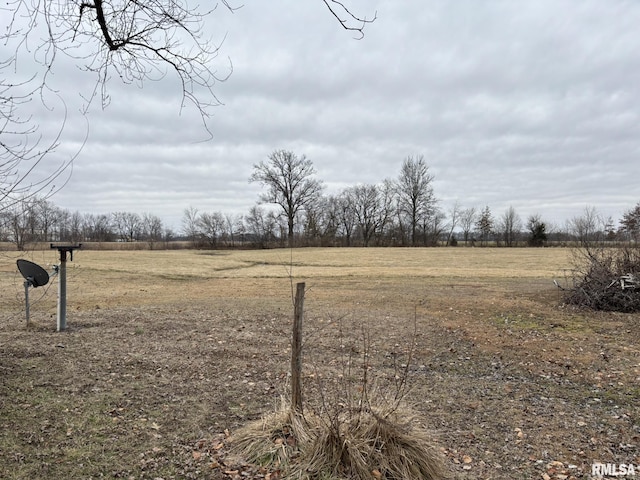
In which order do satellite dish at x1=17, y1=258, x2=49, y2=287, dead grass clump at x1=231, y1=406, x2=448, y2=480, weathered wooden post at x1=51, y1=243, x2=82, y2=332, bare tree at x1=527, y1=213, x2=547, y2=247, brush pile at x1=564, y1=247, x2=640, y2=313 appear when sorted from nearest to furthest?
dead grass clump at x1=231, y1=406, x2=448, y2=480, satellite dish at x1=17, y1=258, x2=49, y2=287, weathered wooden post at x1=51, y1=243, x2=82, y2=332, brush pile at x1=564, y1=247, x2=640, y2=313, bare tree at x1=527, y1=213, x2=547, y2=247

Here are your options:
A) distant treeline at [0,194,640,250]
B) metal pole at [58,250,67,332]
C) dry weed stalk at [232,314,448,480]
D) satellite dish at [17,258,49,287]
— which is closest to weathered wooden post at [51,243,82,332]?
metal pole at [58,250,67,332]

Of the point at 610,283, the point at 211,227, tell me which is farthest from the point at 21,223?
the point at 211,227

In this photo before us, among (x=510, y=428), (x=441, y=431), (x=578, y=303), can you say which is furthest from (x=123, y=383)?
(x=578, y=303)

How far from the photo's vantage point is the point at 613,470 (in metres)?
3.41

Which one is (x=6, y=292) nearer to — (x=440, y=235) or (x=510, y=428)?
(x=510, y=428)

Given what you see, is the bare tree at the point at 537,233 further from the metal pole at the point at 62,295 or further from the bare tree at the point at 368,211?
the metal pole at the point at 62,295

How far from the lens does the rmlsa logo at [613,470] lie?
11.0ft

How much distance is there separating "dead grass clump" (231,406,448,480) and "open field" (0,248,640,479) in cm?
27

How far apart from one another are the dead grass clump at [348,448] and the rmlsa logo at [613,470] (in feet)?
4.50

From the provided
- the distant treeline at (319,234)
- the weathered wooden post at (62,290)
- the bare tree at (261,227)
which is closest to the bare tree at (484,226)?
the distant treeline at (319,234)

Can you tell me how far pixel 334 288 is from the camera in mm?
15797

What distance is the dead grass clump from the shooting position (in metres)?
2.93

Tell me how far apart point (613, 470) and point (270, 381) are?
3647mm

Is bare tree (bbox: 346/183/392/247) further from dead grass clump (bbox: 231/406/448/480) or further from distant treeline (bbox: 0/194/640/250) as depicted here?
dead grass clump (bbox: 231/406/448/480)
